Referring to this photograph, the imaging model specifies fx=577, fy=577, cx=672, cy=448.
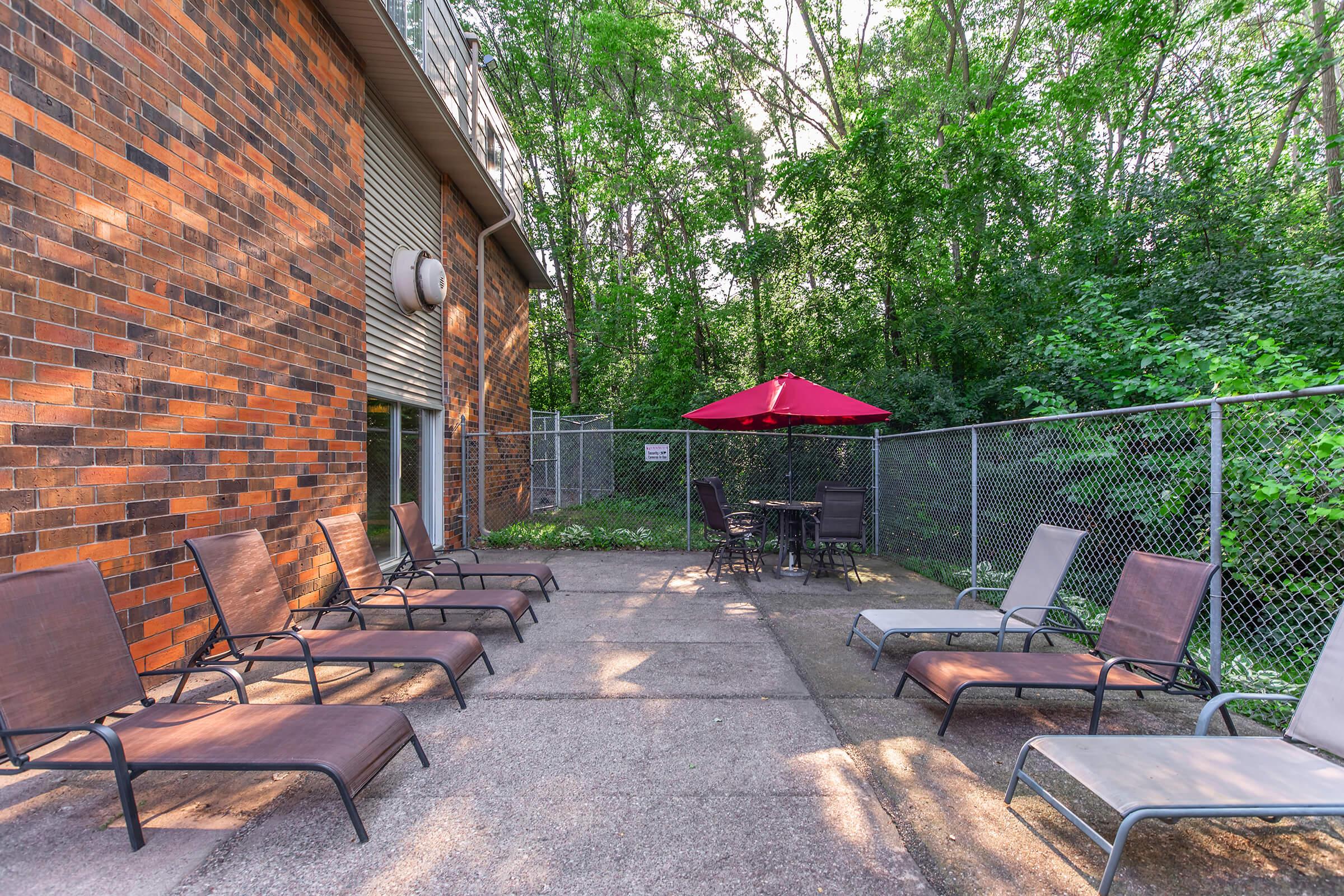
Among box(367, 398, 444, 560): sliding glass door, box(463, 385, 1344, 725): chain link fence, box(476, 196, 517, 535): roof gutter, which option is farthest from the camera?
box(476, 196, 517, 535): roof gutter

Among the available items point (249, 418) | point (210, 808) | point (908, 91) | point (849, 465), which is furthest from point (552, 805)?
point (908, 91)

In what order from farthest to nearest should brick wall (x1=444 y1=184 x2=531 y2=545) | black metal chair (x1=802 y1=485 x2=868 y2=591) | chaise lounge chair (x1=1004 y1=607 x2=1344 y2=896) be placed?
brick wall (x1=444 y1=184 x2=531 y2=545) < black metal chair (x1=802 y1=485 x2=868 y2=591) < chaise lounge chair (x1=1004 y1=607 x2=1344 y2=896)

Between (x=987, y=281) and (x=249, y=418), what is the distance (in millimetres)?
10864

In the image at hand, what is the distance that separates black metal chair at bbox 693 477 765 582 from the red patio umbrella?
2.38 ft

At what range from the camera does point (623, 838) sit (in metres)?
2.12

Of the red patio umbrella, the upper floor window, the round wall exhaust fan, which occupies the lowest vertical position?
the red patio umbrella

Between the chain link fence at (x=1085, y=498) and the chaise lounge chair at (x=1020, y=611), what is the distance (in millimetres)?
770

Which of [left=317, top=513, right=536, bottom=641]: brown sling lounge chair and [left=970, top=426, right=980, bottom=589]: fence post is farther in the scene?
[left=970, top=426, right=980, bottom=589]: fence post

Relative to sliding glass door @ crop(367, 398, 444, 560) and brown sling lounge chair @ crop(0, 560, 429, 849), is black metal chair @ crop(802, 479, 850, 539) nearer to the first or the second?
sliding glass door @ crop(367, 398, 444, 560)

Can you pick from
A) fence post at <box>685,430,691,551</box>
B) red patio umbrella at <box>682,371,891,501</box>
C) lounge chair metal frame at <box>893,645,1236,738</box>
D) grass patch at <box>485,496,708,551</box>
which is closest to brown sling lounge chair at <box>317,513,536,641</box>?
lounge chair metal frame at <box>893,645,1236,738</box>

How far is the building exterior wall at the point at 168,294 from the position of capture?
2748 millimetres

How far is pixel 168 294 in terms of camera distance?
Result: 3.47 meters

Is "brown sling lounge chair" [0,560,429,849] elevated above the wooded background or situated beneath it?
situated beneath

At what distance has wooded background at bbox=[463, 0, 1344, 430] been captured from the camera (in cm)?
725
